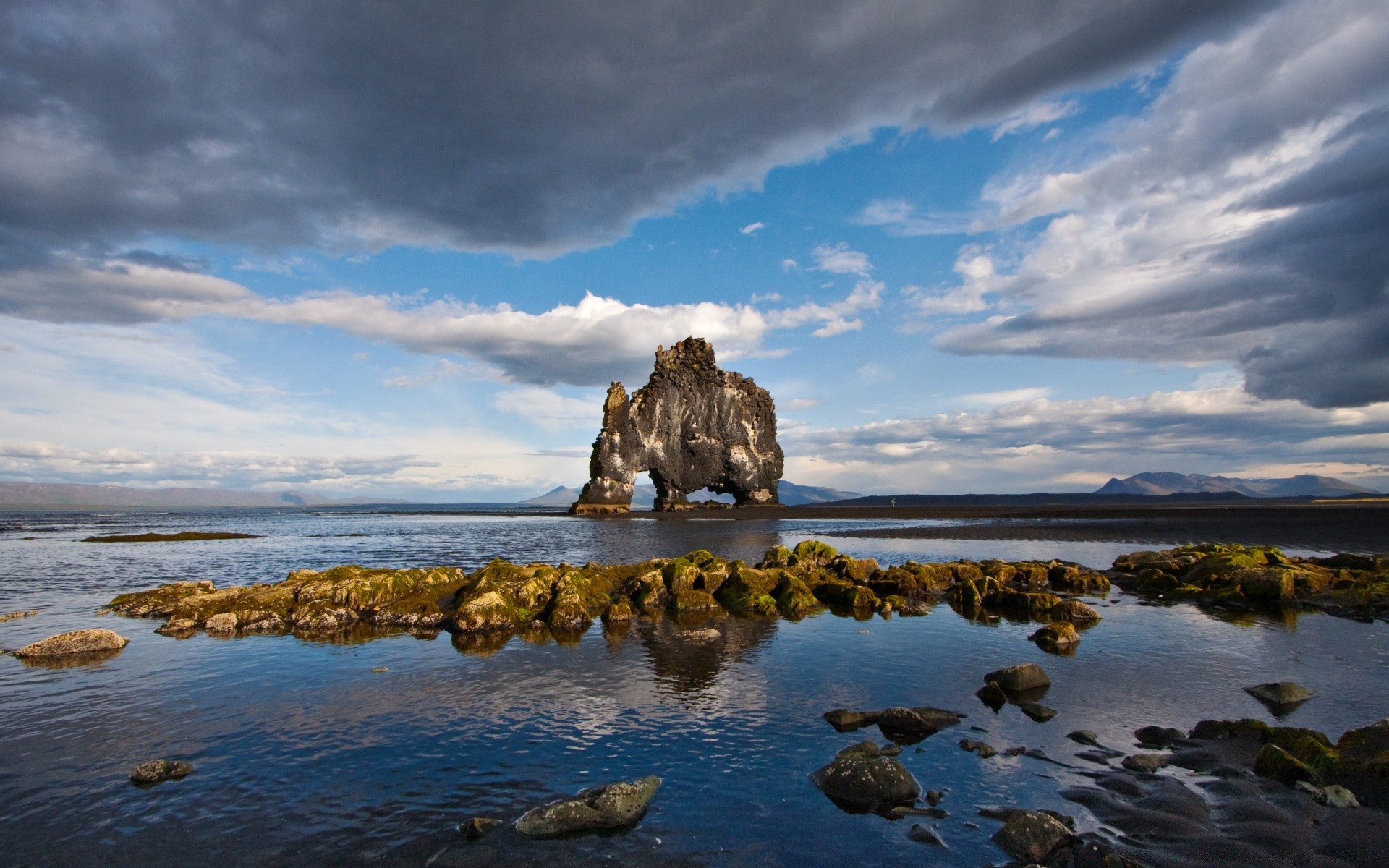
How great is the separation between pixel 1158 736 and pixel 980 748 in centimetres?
341

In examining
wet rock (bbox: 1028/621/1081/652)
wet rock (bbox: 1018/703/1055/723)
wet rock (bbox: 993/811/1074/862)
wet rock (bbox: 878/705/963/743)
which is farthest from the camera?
wet rock (bbox: 1028/621/1081/652)

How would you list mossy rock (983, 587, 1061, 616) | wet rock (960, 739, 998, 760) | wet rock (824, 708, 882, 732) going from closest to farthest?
1. wet rock (960, 739, 998, 760)
2. wet rock (824, 708, 882, 732)
3. mossy rock (983, 587, 1061, 616)

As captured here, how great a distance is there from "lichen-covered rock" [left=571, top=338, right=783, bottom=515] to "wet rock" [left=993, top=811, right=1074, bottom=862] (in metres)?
119

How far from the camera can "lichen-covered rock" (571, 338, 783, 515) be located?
415 ft

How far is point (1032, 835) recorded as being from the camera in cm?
791

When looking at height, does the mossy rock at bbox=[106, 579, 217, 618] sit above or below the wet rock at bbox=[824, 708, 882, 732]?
above

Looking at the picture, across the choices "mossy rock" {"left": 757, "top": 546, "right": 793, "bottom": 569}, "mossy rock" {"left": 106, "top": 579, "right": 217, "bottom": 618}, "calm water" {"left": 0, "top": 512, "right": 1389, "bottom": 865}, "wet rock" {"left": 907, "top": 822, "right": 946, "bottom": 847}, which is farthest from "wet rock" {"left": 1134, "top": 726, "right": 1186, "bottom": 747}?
"mossy rock" {"left": 106, "top": 579, "right": 217, "bottom": 618}

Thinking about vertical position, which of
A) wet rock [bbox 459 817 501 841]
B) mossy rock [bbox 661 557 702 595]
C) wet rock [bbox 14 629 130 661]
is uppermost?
mossy rock [bbox 661 557 702 595]

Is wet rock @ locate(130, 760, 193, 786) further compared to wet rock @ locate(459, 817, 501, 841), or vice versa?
wet rock @ locate(130, 760, 193, 786)

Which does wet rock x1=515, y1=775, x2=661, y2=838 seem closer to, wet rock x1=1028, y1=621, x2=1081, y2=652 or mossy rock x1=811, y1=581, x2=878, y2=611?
wet rock x1=1028, y1=621, x2=1081, y2=652

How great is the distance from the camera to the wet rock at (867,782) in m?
9.26

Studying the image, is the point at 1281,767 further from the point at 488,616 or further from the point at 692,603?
the point at 488,616

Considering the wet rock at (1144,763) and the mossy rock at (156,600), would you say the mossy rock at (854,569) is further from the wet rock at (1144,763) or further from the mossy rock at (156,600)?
the mossy rock at (156,600)

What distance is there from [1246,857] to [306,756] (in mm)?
13622
